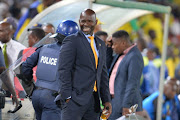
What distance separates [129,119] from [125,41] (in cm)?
153

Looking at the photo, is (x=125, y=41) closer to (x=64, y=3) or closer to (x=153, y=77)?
(x=64, y=3)

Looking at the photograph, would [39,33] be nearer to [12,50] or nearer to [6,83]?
[12,50]

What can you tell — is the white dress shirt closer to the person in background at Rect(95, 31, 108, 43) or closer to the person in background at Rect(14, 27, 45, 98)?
the person in background at Rect(14, 27, 45, 98)

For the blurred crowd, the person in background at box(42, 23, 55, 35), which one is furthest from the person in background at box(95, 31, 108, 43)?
the person in background at box(42, 23, 55, 35)

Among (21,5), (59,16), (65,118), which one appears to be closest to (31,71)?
(65,118)

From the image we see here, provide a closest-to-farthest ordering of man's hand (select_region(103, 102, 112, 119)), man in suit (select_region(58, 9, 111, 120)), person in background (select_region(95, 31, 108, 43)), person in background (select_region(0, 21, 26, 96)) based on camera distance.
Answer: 1. man in suit (select_region(58, 9, 111, 120))
2. man's hand (select_region(103, 102, 112, 119))
3. person in background (select_region(0, 21, 26, 96))
4. person in background (select_region(95, 31, 108, 43))

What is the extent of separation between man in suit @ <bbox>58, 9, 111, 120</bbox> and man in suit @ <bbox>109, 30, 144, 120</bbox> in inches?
63.8

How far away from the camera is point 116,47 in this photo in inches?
311

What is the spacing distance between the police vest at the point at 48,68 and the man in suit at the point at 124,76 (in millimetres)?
1366

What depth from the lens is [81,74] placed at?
5613mm

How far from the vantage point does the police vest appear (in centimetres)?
647

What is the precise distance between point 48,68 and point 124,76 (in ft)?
4.98

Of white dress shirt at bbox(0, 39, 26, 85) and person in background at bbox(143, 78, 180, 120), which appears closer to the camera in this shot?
white dress shirt at bbox(0, 39, 26, 85)

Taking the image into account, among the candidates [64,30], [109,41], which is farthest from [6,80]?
[109,41]
